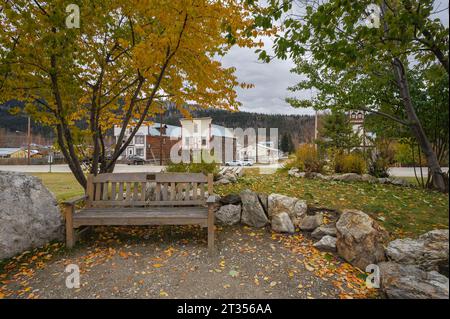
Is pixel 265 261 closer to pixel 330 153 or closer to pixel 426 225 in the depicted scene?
pixel 426 225

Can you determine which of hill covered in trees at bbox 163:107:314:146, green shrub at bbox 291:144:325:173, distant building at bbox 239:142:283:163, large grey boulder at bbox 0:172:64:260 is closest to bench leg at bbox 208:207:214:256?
large grey boulder at bbox 0:172:64:260

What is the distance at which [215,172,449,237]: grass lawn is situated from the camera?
11.8 ft

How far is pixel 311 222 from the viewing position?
369 centimetres

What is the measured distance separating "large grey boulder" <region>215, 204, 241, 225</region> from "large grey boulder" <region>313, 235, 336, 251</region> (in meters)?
1.33

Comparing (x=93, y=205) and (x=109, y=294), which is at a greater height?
(x=93, y=205)

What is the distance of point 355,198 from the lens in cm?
535

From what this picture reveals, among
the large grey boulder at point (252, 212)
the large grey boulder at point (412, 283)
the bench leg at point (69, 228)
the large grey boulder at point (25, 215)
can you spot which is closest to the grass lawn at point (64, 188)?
the large grey boulder at point (25, 215)

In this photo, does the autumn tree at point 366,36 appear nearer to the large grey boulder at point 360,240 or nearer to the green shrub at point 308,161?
the large grey boulder at point 360,240

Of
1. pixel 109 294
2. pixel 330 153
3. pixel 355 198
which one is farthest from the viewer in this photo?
pixel 330 153

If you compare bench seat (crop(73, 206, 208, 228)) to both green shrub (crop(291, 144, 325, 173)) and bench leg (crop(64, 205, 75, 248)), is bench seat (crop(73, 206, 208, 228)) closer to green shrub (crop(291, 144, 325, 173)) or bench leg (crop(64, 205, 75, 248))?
bench leg (crop(64, 205, 75, 248))

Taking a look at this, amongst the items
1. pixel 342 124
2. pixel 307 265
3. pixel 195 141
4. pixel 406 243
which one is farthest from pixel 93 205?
pixel 195 141

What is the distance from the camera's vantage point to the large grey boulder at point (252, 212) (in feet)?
12.8
